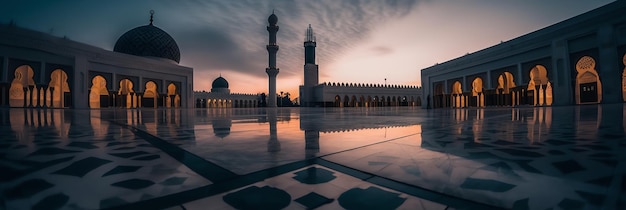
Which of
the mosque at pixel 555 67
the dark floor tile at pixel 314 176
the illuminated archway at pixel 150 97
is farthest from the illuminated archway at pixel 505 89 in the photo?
the illuminated archway at pixel 150 97

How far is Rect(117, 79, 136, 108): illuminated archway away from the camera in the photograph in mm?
25923

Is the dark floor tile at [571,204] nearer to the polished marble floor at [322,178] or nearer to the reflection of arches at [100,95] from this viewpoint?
the polished marble floor at [322,178]

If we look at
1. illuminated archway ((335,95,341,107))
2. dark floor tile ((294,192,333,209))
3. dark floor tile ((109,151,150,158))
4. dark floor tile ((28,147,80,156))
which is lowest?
dark floor tile ((294,192,333,209))

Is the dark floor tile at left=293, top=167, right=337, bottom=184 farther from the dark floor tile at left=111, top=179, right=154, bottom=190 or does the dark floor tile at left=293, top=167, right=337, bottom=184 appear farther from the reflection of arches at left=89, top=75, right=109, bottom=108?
the reflection of arches at left=89, top=75, right=109, bottom=108

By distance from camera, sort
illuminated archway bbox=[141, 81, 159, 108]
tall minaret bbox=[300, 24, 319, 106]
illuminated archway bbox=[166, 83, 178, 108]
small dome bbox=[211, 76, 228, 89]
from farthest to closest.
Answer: small dome bbox=[211, 76, 228, 89] < tall minaret bbox=[300, 24, 319, 106] < illuminated archway bbox=[166, 83, 178, 108] < illuminated archway bbox=[141, 81, 159, 108]

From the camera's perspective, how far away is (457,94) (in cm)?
2659

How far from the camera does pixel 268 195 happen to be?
102 cm

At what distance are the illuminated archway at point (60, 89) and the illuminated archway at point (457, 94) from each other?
1345 inches

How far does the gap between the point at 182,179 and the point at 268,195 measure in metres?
0.50

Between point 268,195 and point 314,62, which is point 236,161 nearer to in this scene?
point 268,195

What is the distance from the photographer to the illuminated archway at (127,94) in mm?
25923

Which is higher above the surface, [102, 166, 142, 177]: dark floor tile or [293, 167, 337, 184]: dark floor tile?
[102, 166, 142, 177]: dark floor tile

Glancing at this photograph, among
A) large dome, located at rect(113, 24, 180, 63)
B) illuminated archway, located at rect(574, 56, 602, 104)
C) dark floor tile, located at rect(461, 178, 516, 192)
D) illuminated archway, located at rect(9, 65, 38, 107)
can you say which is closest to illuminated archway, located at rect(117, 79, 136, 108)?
large dome, located at rect(113, 24, 180, 63)

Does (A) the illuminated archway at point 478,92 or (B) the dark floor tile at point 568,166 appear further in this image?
(A) the illuminated archway at point 478,92
